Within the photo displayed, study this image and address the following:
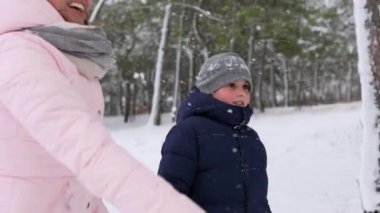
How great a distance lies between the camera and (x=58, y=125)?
1297 mm

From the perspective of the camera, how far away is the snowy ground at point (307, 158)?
1073cm

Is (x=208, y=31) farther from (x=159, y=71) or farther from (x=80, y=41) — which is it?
(x=80, y=41)

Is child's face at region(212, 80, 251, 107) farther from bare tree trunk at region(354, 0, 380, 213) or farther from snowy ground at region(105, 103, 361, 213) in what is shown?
snowy ground at region(105, 103, 361, 213)

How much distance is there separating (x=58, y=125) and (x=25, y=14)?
1.63 feet

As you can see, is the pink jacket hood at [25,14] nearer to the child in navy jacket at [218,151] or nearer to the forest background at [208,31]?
the child in navy jacket at [218,151]

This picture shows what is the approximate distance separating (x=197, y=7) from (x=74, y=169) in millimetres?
25758

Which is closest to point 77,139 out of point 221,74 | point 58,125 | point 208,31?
point 58,125

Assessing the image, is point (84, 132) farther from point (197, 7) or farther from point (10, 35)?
point (197, 7)

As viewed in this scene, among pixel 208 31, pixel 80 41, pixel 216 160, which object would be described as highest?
pixel 208 31

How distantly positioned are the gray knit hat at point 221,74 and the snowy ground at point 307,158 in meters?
5.20

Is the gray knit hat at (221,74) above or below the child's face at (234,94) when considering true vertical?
above

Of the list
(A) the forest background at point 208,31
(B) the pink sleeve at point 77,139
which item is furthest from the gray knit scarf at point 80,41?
(A) the forest background at point 208,31

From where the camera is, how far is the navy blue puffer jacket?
3326 millimetres

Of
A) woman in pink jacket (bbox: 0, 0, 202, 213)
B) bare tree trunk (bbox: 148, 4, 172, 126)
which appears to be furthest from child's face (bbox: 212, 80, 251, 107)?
bare tree trunk (bbox: 148, 4, 172, 126)
